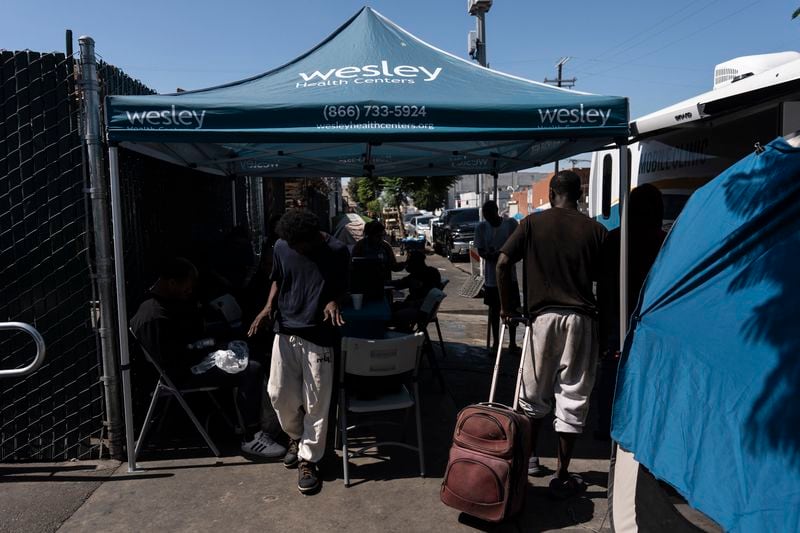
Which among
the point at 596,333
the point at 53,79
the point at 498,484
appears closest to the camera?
the point at 498,484

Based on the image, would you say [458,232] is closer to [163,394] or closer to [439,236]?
[439,236]

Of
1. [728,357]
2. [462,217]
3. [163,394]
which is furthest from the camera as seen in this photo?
[462,217]

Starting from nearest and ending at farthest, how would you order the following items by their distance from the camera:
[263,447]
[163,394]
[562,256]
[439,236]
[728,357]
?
[728,357] < [562,256] < [163,394] < [263,447] < [439,236]

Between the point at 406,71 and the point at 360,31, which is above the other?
the point at 360,31

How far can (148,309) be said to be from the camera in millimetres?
4336

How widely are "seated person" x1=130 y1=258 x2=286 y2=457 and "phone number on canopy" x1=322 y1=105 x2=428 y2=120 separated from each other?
150 cm

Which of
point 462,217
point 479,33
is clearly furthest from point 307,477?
point 462,217

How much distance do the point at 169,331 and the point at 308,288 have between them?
113 cm

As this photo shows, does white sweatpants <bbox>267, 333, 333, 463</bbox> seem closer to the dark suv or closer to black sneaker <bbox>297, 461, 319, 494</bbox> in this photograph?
black sneaker <bbox>297, 461, 319, 494</bbox>

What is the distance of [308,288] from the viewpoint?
4035mm

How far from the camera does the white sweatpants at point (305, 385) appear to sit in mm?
4078

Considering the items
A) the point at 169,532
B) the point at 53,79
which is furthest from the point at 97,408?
the point at 53,79

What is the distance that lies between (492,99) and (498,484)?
255cm

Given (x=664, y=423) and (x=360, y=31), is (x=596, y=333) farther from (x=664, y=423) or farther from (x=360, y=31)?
(x=360, y=31)
